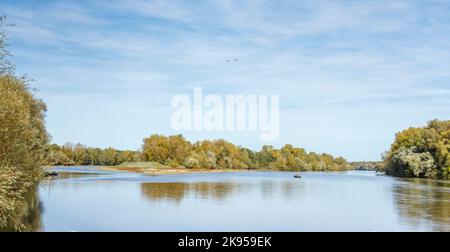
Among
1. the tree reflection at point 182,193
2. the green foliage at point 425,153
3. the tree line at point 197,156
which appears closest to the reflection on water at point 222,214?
the tree reflection at point 182,193

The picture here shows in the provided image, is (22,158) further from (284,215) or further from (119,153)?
(119,153)

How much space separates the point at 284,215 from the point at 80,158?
5046 inches

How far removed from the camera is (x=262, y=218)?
27750 millimetres

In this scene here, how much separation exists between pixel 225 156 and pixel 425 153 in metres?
70.5

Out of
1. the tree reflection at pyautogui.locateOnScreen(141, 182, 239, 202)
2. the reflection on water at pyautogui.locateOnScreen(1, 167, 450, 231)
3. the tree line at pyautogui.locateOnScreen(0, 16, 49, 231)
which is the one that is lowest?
the reflection on water at pyautogui.locateOnScreen(1, 167, 450, 231)

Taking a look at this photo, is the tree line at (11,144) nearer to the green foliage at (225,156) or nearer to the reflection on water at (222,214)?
the reflection on water at (222,214)

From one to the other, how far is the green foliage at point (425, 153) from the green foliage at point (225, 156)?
180ft

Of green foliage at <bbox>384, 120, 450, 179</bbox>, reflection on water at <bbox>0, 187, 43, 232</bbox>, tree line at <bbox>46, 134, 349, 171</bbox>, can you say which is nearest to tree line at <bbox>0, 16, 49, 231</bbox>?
reflection on water at <bbox>0, 187, 43, 232</bbox>

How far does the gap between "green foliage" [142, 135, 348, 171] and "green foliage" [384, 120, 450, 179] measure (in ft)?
180

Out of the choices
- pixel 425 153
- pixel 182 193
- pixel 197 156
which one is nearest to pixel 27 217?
pixel 182 193

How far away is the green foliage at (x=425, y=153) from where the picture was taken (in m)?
88.1

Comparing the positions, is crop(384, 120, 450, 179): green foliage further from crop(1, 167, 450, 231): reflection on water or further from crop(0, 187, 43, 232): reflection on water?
crop(0, 187, 43, 232): reflection on water

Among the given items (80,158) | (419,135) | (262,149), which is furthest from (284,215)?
(262,149)

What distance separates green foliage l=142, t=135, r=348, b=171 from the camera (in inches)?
5517
